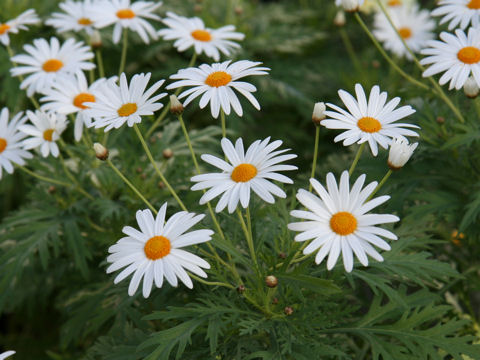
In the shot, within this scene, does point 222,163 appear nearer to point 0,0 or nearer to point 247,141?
point 247,141

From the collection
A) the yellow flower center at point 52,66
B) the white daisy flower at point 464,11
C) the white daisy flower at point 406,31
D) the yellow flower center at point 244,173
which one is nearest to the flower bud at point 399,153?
the yellow flower center at point 244,173

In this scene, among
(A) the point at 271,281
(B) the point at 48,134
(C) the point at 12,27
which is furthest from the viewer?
(C) the point at 12,27

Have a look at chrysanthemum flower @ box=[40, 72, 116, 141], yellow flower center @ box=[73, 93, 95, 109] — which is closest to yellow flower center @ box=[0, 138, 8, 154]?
chrysanthemum flower @ box=[40, 72, 116, 141]

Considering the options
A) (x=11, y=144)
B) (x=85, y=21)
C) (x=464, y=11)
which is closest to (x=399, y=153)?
(x=464, y=11)

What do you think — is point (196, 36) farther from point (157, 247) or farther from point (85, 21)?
point (157, 247)

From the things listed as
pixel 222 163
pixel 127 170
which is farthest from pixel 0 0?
pixel 222 163

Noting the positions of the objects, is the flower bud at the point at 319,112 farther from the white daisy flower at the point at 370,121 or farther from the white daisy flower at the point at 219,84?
the white daisy flower at the point at 219,84
